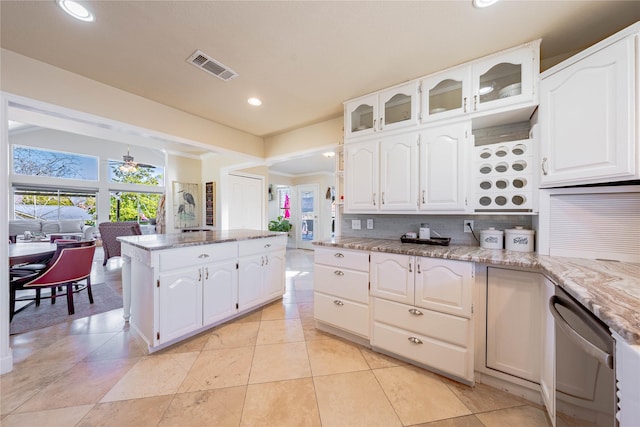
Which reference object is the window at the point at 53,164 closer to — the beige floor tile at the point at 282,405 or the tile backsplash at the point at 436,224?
the tile backsplash at the point at 436,224

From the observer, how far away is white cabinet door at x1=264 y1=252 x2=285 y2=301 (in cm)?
289

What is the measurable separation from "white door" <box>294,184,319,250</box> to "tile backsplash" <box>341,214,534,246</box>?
419cm

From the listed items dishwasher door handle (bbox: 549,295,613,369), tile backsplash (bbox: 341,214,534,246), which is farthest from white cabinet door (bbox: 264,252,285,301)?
dishwasher door handle (bbox: 549,295,613,369)

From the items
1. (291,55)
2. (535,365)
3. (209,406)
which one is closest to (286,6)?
(291,55)

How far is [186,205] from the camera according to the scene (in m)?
5.28

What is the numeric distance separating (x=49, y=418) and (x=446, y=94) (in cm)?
355

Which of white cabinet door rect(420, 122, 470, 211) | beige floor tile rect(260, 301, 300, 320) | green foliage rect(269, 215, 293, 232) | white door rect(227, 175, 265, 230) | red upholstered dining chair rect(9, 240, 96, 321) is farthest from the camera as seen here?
green foliage rect(269, 215, 293, 232)

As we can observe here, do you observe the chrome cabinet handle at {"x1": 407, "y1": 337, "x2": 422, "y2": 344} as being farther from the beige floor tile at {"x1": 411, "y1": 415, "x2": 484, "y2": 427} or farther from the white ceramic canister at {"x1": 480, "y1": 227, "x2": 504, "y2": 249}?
the white ceramic canister at {"x1": 480, "y1": 227, "x2": 504, "y2": 249}

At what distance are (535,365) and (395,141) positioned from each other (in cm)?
191

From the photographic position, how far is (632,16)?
1.48 meters

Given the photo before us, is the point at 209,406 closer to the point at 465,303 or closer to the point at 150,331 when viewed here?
the point at 150,331

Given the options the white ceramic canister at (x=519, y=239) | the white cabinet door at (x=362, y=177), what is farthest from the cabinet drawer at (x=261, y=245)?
the white ceramic canister at (x=519, y=239)

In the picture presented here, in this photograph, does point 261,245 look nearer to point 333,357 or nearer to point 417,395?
point 333,357

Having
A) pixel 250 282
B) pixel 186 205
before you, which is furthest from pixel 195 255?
pixel 186 205
